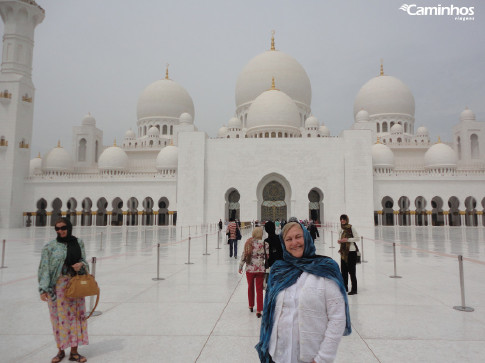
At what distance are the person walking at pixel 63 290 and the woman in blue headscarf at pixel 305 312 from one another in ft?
6.98

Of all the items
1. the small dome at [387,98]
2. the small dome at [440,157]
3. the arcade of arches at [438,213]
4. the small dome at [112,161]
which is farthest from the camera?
the small dome at [387,98]

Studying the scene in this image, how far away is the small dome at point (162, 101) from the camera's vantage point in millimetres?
40906

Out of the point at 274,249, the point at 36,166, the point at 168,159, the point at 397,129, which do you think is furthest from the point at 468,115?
the point at 36,166

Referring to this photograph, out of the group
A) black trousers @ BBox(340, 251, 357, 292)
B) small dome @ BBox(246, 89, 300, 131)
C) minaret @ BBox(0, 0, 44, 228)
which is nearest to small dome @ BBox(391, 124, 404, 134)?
small dome @ BBox(246, 89, 300, 131)

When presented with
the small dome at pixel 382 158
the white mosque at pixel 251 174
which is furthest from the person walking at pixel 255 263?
the small dome at pixel 382 158

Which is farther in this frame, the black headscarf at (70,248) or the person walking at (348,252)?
the person walking at (348,252)

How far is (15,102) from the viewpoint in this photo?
96.8 feet

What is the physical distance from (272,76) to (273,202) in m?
14.4

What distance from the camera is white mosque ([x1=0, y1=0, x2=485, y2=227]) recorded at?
28766 millimetres

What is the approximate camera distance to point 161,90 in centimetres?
4122

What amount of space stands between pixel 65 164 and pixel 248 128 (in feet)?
60.4

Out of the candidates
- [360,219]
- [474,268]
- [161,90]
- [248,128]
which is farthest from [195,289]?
[161,90]

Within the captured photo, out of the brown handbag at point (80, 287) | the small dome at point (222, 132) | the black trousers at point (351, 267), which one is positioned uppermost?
the small dome at point (222, 132)

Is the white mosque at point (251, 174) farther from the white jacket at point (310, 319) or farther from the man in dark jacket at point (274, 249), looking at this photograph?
the white jacket at point (310, 319)
